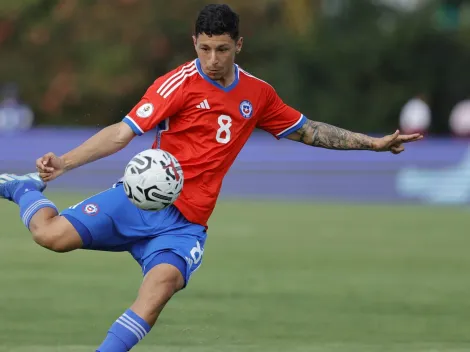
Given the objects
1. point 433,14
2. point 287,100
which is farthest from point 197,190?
point 433,14

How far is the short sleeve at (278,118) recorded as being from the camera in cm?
806

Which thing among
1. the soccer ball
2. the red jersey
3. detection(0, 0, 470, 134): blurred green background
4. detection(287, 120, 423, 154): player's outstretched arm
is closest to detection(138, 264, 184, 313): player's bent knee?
the soccer ball

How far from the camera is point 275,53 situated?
31656 millimetres

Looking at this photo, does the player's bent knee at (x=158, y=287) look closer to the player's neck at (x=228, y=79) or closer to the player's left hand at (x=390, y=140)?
the player's neck at (x=228, y=79)

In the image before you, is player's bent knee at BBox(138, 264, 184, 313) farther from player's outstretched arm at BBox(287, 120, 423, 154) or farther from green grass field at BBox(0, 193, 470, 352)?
player's outstretched arm at BBox(287, 120, 423, 154)

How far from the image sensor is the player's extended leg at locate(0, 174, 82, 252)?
7430mm

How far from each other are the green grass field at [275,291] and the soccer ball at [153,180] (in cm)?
167

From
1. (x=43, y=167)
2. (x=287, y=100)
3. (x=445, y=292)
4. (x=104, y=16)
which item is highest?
(x=104, y=16)

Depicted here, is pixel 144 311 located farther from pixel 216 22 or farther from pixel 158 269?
pixel 216 22

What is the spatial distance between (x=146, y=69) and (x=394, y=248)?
19.5 meters

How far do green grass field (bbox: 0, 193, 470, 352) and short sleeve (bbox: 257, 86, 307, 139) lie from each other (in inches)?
61.6

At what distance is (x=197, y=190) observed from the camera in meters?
7.61

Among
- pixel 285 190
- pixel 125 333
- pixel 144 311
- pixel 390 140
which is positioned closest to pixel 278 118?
pixel 390 140

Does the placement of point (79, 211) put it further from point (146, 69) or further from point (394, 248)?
point (146, 69)
